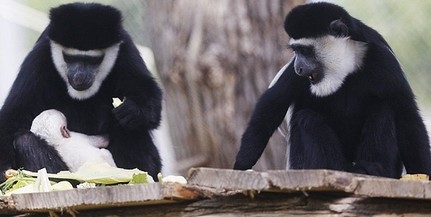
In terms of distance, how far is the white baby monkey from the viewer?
3.84 metres

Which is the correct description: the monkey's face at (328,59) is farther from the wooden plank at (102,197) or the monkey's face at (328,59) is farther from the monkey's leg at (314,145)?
the wooden plank at (102,197)

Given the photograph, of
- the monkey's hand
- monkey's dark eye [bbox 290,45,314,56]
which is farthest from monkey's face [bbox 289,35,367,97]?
the monkey's hand

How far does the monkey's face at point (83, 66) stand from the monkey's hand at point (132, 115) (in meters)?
0.23

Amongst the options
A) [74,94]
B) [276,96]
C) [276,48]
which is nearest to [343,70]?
[276,96]

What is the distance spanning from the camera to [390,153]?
341 centimetres

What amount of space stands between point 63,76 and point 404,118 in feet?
5.04

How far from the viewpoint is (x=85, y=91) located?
13.2 ft

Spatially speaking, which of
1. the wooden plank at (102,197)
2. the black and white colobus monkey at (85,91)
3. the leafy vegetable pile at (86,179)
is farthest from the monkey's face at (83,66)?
the wooden plank at (102,197)

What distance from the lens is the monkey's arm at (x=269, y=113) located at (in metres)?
3.61

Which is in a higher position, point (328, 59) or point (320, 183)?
point (328, 59)

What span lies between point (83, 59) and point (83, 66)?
0.11 ft

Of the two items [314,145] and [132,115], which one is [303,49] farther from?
[132,115]

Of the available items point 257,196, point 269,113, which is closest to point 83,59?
point 269,113

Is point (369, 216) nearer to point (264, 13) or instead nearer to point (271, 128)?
point (271, 128)
